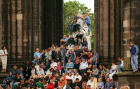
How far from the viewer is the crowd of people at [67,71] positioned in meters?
34.5

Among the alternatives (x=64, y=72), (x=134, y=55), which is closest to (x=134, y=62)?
(x=134, y=55)

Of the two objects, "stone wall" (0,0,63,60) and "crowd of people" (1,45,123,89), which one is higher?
"stone wall" (0,0,63,60)

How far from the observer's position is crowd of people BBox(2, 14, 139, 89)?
34469 millimetres

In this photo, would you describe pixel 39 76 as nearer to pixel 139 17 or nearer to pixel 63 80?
pixel 63 80

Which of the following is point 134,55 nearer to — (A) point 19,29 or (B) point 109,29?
(B) point 109,29

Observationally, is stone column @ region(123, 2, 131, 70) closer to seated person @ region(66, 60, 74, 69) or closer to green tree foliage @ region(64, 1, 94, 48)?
seated person @ region(66, 60, 74, 69)

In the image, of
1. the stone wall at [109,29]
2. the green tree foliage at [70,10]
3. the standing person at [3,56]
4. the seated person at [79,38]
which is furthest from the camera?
the green tree foliage at [70,10]

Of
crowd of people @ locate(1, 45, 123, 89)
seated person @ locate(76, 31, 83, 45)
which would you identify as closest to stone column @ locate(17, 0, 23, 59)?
crowd of people @ locate(1, 45, 123, 89)

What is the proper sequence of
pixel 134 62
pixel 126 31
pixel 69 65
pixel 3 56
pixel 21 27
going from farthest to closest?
pixel 21 27 → pixel 3 56 → pixel 69 65 → pixel 126 31 → pixel 134 62

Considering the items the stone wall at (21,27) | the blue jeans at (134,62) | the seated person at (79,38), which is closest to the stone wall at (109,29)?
the stone wall at (21,27)

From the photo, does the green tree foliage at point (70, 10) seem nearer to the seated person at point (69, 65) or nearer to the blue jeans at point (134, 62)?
the seated person at point (69, 65)

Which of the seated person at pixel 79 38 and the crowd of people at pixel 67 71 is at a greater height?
the seated person at pixel 79 38

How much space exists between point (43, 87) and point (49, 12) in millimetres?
17100

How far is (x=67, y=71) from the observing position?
36.9m
